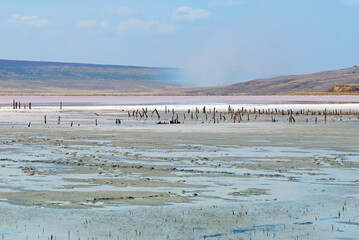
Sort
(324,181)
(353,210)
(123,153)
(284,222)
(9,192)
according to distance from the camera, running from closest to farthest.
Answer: (284,222)
(353,210)
(9,192)
(324,181)
(123,153)

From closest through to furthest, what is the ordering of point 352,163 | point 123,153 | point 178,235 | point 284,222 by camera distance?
point 178,235, point 284,222, point 352,163, point 123,153

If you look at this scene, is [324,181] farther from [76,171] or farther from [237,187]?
[76,171]

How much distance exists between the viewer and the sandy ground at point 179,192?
502 inches

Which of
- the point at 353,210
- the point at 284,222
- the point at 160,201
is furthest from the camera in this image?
the point at 160,201

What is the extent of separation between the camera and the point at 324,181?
722 inches

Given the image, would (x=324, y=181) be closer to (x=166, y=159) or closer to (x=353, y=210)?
(x=353, y=210)

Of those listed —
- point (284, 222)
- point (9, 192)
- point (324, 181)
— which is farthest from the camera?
point (324, 181)

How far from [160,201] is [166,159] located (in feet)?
28.9

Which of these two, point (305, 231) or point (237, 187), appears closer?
point (305, 231)

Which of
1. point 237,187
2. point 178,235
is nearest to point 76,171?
point 237,187

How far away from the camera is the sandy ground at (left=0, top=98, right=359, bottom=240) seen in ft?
41.8

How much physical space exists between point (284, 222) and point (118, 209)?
3504 mm

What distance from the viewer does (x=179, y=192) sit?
16516 mm

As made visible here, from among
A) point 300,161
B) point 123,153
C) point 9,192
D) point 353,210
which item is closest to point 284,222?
point 353,210
